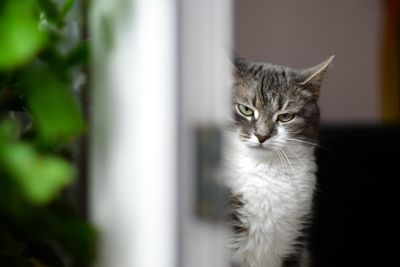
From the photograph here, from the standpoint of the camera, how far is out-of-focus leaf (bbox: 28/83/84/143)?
1.81ft

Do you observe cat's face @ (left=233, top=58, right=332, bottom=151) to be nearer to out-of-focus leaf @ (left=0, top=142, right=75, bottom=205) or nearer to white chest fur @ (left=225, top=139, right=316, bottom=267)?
white chest fur @ (left=225, top=139, right=316, bottom=267)

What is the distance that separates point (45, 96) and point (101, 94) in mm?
113

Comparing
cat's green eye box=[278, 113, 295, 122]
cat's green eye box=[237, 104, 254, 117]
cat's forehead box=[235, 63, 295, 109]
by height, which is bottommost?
cat's green eye box=[278, 113, 295, 122]

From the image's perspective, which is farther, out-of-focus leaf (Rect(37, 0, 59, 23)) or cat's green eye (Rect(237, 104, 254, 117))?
cat's green eye (Rect(237, 104, 254, 117))

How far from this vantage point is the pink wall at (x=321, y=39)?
782 mm

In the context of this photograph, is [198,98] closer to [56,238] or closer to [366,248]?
[56,238]

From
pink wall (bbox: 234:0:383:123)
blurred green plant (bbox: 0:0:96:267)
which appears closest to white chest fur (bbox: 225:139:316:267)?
pink wall (bbox: 234:0:383:123)

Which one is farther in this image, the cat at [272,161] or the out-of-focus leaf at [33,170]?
the cat at [272,161]

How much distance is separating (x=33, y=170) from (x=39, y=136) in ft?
0.38

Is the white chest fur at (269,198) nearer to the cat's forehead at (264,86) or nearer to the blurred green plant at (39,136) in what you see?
the cat's forehead at (264,86)

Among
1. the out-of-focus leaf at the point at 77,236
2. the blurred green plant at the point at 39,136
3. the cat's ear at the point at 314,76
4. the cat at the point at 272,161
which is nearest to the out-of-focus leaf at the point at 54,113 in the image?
the blurred green plant at the point at 39,136

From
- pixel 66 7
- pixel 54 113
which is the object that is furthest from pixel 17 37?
pixel 66 7

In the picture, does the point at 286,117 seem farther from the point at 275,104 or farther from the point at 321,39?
the point at 321,39

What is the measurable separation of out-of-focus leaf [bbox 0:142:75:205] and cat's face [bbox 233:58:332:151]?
0.32 m
